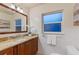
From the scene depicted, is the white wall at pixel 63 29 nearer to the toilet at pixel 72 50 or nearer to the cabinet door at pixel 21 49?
the toilet at pixel 72 50

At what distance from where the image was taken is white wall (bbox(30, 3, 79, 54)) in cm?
120

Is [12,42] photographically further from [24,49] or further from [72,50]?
[72,50]

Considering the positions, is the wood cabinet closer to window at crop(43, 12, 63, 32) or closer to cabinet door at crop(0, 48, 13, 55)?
cabinet door at crop(0, 48, 13, 55)

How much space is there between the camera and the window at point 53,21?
1255mm

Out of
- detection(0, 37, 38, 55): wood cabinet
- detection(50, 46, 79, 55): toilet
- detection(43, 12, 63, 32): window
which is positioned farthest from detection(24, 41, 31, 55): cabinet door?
detection(50, 46, 79, 55): toilet

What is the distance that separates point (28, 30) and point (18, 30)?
12 centimetres

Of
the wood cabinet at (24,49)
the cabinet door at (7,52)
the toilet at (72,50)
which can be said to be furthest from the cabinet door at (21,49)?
the toilet at (72,50)

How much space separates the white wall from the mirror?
113mm

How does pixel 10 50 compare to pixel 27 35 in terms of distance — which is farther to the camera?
pixel 27 35

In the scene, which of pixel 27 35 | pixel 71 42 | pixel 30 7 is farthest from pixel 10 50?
pixel 71 42

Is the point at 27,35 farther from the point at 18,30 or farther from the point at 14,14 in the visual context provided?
the point at 14,14

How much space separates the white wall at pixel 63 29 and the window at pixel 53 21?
0.05m

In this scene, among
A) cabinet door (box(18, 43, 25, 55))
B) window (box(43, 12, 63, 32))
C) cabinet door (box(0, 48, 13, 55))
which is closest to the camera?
cabinet door (box(0, 48, 13, 55))

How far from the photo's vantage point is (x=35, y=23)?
4.09 ft
